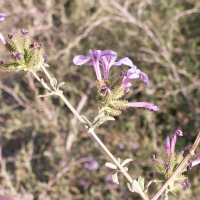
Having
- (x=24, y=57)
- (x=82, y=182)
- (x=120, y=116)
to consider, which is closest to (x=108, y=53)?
(x=24, y=57)

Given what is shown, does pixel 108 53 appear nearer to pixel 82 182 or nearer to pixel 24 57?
pixel 24 57

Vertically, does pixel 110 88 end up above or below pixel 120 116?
above

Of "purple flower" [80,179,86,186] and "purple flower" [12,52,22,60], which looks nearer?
"purple flower" [12,52,22,60]

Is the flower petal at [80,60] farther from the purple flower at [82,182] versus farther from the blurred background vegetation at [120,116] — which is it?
the purple flower at [82,182]

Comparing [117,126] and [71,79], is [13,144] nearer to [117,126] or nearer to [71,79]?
[71,79]

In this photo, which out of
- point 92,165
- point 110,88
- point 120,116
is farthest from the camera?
point 120,116

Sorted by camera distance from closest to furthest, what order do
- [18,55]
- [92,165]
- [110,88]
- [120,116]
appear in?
1. [18,55]
2. [110,88]
3. [92,165]
4. [120,116]

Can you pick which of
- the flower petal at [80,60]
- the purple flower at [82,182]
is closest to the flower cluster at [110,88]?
the flower petal at [80,60]

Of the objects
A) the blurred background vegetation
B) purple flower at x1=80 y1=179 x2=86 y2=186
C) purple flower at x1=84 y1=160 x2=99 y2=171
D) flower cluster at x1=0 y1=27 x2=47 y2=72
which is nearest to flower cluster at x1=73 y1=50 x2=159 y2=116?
flower cluster at x1=0 y1=27 x2=47 y2=72

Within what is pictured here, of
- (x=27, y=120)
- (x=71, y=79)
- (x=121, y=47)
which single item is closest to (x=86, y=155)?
(x=27, y=120)

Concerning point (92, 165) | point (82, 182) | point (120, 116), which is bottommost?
point (82, 182)

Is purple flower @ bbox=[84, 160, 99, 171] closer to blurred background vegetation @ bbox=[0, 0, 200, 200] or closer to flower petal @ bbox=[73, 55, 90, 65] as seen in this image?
blurred background vegetation @ bbox=[0, 0, 200, 200]

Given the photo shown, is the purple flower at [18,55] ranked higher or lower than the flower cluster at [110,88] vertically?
higher
